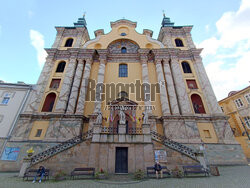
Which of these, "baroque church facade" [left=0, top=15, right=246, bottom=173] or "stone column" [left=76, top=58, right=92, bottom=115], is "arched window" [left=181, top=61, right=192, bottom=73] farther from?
"stone column" [left=76, top=58, right=92, bottom=115]

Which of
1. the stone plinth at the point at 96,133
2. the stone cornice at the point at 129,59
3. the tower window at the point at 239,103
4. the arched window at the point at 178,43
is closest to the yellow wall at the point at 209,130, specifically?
the stone cornice at the point at 129,59

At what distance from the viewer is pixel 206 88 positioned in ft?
59.9

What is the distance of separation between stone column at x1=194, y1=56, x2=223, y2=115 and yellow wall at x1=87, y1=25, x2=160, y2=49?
769cm

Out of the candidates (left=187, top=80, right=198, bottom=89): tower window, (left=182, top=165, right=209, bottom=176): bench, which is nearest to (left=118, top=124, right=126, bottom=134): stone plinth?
(left=182, top=165, right=209, bottom=176): bench

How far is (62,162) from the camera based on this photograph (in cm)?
1039

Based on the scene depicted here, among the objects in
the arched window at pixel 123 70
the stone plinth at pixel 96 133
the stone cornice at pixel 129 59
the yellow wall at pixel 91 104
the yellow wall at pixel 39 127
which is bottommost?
the stone plinth at pixel 96 133

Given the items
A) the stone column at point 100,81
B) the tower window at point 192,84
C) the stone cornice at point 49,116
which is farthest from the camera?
the tower window at point 192,84

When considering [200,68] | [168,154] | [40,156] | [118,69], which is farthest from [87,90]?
[200,68]

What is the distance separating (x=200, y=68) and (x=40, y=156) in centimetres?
2360

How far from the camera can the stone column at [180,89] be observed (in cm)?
1645

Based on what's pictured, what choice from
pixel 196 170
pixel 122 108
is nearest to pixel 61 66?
pixel 122 108

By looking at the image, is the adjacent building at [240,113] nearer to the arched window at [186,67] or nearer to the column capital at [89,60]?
the arched window at [186,67]

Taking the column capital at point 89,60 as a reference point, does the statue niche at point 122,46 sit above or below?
above

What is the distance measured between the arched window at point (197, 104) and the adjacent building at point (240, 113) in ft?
29.5
